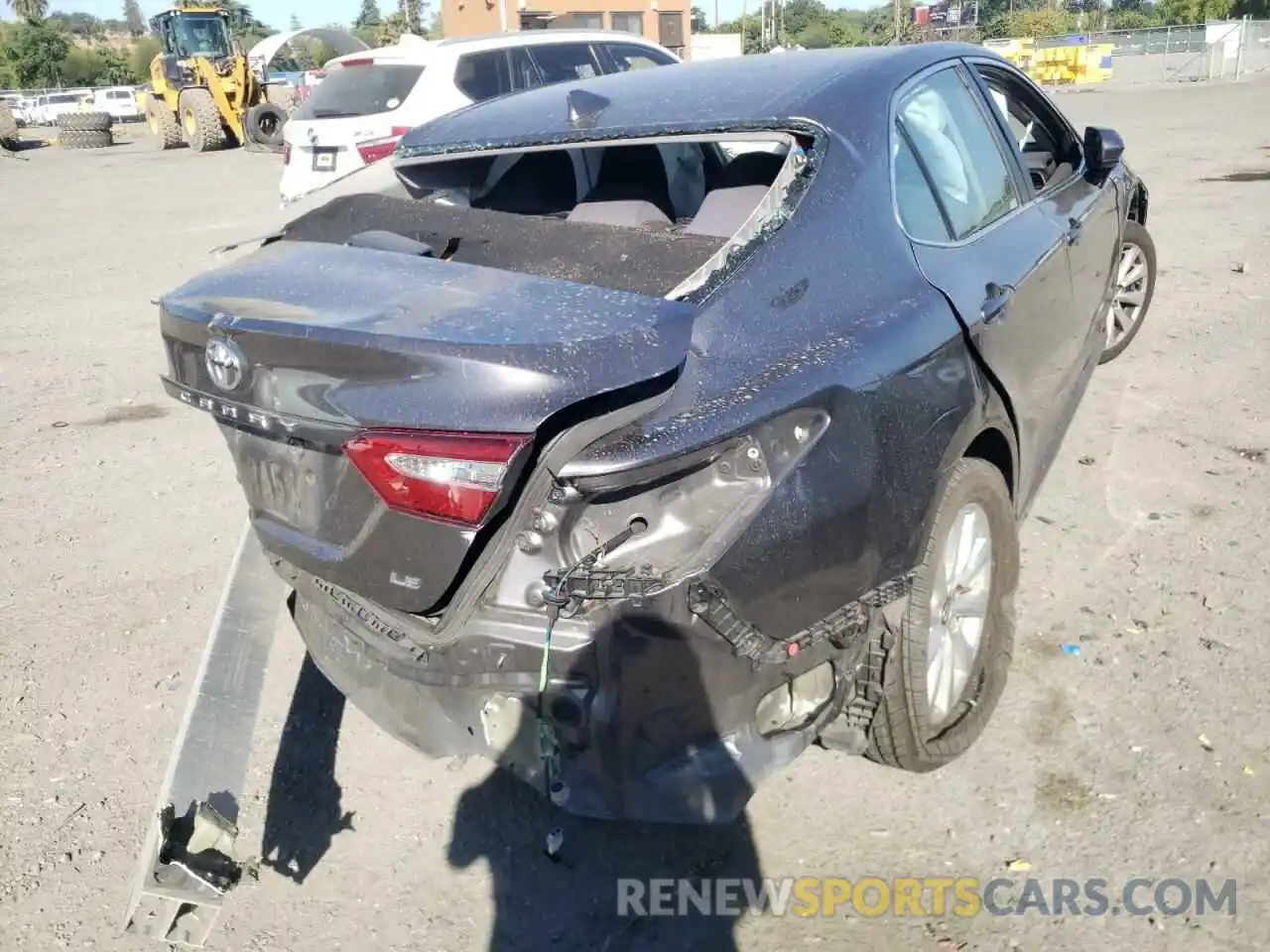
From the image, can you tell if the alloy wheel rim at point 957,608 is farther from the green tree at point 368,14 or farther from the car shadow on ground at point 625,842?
the green tree at point 368,14

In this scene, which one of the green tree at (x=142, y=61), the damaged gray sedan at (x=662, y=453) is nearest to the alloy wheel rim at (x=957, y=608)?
the damaged gray sedan at (x=662, y=453)

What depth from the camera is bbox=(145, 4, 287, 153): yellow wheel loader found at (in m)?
22.5

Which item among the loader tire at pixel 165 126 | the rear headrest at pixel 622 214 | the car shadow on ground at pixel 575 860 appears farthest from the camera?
the loader tire at pixel 165 126

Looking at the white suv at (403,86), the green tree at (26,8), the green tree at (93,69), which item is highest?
the green tree at (26,8)

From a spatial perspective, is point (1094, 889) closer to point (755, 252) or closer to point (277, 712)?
point (755, 252)

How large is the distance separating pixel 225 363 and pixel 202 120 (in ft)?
78.4

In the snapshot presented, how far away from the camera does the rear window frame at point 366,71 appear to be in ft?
28.0

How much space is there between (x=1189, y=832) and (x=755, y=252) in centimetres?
169

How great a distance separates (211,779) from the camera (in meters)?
2.45

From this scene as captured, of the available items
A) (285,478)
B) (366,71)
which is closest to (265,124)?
(366,71)

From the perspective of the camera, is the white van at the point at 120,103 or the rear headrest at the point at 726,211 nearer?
the rear headrest at the point at 726,211

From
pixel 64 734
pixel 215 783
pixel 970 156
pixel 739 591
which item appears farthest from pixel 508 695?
pixel 970 156

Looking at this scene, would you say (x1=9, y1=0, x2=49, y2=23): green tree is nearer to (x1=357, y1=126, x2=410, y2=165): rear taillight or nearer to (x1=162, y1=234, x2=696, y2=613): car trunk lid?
(x1=357, y1=126, x2=410, y2=165): rear taillight

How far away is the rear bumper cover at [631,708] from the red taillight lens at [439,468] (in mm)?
293
